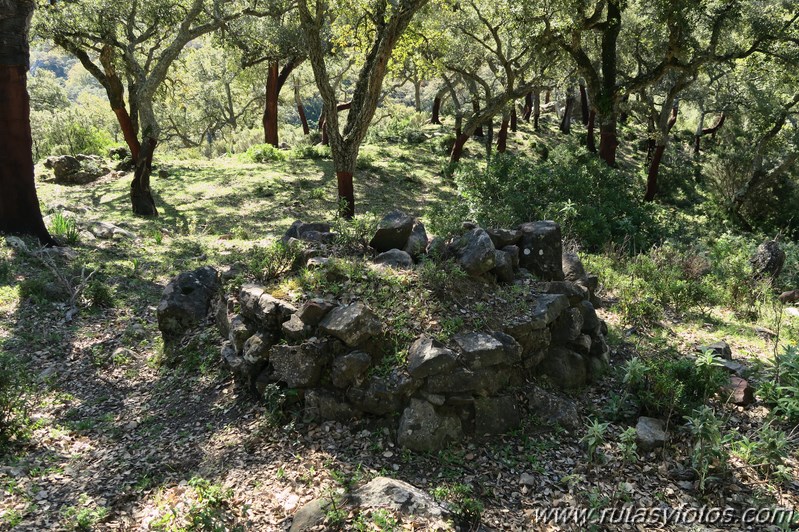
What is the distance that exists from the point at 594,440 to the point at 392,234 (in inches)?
133

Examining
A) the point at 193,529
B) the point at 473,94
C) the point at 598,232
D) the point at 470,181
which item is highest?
the point at 473,94

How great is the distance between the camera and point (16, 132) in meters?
8.22

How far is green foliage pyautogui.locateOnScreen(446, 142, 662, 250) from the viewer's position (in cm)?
1007

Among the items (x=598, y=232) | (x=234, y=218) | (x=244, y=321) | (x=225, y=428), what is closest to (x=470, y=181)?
(x=598, y=232)

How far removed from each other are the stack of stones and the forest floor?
222 mm

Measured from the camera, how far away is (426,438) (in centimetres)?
458

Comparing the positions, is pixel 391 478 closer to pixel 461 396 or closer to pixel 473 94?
pixel 461 396

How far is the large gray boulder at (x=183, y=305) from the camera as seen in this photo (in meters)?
6.47

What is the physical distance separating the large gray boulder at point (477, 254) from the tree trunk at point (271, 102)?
17.3 meters

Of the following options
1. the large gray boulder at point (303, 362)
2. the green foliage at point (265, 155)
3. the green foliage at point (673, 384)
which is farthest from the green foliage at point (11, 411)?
the green foliage at point (265, 155)

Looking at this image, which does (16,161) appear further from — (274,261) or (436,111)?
(436,111)

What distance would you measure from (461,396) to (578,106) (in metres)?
35.8

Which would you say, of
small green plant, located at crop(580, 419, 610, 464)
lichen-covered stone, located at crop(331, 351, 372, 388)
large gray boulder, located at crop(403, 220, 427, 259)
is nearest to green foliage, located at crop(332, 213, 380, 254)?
large gray boulder, located at crop(403, 220, 427, 259)

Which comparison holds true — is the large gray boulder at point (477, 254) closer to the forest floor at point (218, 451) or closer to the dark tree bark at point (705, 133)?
the forest floor at point (218, 451)
